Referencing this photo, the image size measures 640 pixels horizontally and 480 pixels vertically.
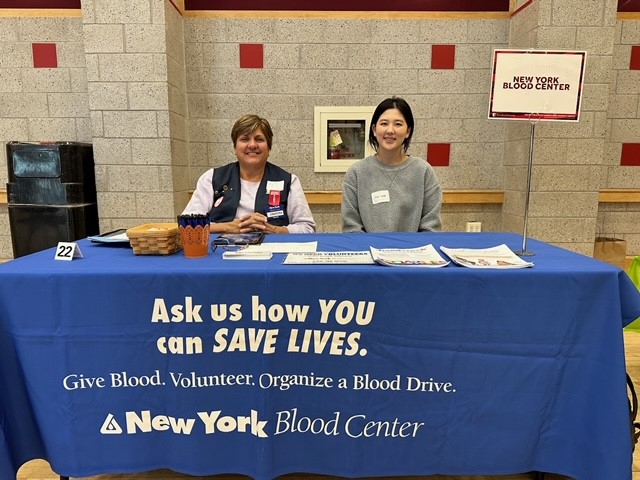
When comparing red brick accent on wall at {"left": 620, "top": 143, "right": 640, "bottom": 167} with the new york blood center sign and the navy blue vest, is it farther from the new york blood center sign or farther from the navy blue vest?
the navy blue vest

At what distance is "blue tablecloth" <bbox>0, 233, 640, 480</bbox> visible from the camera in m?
1.22

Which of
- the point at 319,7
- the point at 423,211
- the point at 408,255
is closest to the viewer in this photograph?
the point at 408,255

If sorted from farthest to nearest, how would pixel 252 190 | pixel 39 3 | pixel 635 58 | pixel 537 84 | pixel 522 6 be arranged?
pixel 635 58 < pixel 39 3 < pixel 522 6 < pixel 252 190 < pixel 537 84

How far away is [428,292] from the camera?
1.23m

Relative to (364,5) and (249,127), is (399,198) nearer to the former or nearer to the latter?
(249,127)

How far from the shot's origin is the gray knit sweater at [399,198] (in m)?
2.15

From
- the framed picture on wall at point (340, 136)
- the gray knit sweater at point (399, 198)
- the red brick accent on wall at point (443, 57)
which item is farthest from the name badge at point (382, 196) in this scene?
the red brick accent on wall at point (443, 57)

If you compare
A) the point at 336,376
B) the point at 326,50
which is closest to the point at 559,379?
the point at 336,376

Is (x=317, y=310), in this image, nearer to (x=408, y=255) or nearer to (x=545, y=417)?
(x=408, y=255)

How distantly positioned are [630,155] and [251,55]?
3.37 metres

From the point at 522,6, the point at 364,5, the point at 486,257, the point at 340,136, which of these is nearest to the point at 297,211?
the point at 486,257

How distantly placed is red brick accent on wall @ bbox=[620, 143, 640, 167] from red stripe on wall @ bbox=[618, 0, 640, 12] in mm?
1083

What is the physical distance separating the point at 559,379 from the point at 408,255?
1.82 ft

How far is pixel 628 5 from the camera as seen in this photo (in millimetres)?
3621
